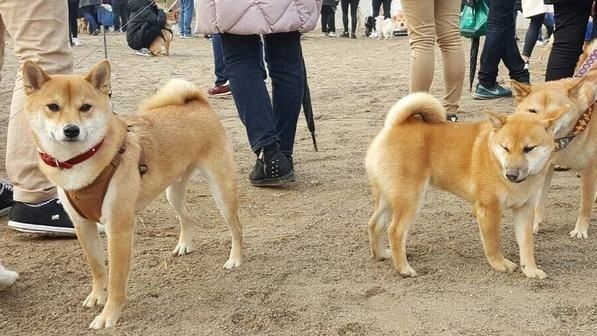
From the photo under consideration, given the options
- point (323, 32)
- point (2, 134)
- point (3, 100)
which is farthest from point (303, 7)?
point (323, 32)

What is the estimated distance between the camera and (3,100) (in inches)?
303

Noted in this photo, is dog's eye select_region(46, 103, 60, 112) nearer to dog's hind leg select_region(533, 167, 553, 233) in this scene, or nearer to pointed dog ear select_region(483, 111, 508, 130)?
pointed dog ear select_region(483, 111, 508, 130)

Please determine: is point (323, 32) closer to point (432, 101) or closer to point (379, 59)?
point (379, 59)

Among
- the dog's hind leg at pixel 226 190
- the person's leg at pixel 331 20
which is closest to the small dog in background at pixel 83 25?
the person's leg at pixel 331 20

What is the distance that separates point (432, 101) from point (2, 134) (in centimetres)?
417

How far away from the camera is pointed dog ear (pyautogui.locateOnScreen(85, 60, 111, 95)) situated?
2621 millimetres

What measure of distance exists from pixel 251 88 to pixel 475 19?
421 centimetres

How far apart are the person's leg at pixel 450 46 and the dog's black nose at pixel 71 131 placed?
3.32 meters

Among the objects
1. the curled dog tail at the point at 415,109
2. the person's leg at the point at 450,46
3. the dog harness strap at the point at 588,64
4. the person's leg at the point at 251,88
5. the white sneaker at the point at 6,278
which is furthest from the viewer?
the person's leg at the point at 450,46

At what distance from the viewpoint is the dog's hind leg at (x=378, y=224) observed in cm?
317

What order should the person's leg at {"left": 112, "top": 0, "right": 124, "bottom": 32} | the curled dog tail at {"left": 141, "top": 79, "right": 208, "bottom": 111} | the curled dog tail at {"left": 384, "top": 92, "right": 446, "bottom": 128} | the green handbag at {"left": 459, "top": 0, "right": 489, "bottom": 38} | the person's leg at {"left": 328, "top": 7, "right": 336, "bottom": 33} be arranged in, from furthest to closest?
1. the person's leg at {"left": 112, "top": 0, "right": 124, "bottom": 32}
2. the person's leg at {"left": 328, "top": 7, "right": 336, "bottom": 33}
3. the green handbag at {"left": 459, "top": 0, "right": 489, "bottom": 38}
4. the curled dog tail at {"left": 141, "top": 79, "right": 208, "bottom": 111}
5. the curled dog tail at {"left": 384, "top": 92, "right": 446, "bottom": 128}

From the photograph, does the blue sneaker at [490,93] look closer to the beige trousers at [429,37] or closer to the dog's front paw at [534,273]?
the beige trousers at [429,37]

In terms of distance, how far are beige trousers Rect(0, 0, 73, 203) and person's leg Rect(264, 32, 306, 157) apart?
50.5 inches

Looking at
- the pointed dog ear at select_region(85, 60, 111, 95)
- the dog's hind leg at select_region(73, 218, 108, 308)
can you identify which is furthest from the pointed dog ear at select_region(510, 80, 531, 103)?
the dog's hind leg at select_region(73, 218, 108, 308)
